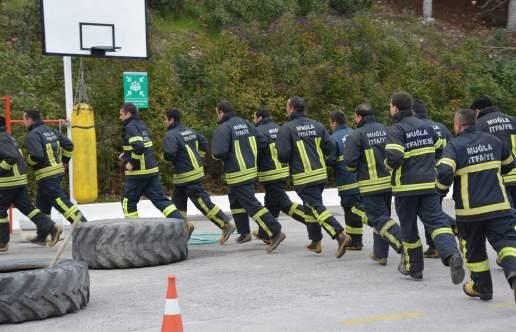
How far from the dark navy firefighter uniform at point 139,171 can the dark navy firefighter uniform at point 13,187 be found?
1458mm

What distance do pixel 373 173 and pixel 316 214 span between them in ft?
3.79

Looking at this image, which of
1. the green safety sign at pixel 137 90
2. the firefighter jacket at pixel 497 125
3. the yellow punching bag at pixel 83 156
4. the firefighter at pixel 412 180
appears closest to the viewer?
the firefighter at pixel 412 180

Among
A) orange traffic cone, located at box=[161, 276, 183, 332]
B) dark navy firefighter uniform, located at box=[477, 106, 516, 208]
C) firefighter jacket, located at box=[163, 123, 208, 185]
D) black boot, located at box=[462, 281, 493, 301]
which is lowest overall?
black boot, located at box=[462, 281, 493, 301]

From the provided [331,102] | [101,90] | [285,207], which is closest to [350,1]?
[331,102]

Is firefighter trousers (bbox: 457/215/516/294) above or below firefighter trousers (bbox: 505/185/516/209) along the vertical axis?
below

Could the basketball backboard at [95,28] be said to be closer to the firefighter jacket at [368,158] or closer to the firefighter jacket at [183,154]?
the firefighter jacket at [183,154]

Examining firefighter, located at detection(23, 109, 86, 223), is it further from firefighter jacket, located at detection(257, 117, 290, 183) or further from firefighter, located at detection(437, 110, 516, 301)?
firefighter, located at detection(437, 110, 516, 301)

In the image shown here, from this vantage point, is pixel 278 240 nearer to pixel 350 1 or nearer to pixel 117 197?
pixel 117 197

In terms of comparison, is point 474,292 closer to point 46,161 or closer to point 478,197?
point 478,197

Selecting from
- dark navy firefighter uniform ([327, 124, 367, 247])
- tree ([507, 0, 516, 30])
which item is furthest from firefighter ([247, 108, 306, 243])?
tree ([507, 0, 516, 30])

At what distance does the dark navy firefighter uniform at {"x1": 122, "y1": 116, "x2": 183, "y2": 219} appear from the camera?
40.6 feet

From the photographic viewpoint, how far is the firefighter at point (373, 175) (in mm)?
10648

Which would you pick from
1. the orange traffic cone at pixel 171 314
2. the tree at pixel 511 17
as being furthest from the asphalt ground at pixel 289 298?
the tree at pixel 511 17

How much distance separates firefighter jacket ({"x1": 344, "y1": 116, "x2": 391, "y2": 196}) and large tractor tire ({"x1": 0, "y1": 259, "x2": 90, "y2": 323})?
4026 millimetres
